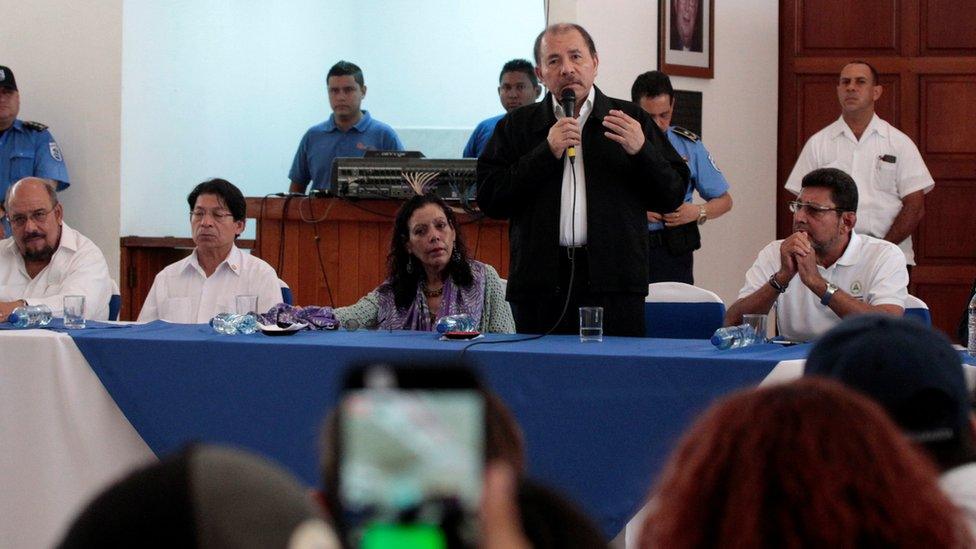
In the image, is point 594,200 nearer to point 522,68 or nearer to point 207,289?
point 207,289

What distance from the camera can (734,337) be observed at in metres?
2.55

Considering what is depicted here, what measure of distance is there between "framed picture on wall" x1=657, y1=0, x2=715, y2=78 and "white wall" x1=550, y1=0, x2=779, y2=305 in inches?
1.6

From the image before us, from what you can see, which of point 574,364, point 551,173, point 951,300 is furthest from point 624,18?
point 574,364

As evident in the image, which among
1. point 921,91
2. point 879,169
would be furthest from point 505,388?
point 921,91

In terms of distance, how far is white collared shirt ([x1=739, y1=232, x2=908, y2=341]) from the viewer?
3150 mm

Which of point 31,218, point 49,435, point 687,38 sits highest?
point 687,38

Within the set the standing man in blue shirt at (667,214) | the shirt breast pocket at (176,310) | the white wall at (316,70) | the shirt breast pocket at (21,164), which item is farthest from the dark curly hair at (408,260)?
the white wall at (316,70)

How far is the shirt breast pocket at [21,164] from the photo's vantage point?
18.2 feet

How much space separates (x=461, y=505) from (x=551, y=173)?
2651mm

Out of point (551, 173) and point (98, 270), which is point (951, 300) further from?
point (98, 270)

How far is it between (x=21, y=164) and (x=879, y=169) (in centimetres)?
385

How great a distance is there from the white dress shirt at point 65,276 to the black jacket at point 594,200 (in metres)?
1.30

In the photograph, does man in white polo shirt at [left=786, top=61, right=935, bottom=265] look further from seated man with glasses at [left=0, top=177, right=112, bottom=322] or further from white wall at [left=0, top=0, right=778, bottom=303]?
seated man with glasses at [left=0, top=177, right=112, bottom=322]

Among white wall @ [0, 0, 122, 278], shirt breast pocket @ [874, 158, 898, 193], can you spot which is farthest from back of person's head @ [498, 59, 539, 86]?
white wall @ [0, 0, 122, 278]
